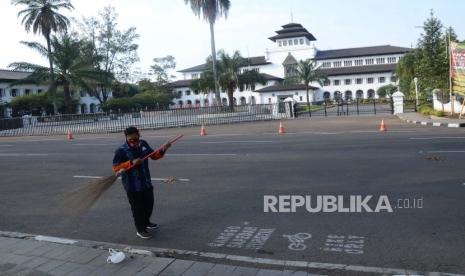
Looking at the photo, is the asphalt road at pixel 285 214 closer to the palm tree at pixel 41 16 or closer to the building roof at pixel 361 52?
the palm tree at pixel 41 16

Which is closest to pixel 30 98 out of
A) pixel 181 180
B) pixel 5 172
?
pixel 5 172

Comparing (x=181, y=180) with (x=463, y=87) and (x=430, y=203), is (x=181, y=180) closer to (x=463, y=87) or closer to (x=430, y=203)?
(x=430, y=203)

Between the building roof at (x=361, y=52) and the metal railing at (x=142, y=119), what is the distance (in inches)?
2132

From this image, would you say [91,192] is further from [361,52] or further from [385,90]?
[361,52]

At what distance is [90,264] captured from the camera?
4.77m

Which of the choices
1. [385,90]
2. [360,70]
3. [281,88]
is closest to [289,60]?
[281,88]

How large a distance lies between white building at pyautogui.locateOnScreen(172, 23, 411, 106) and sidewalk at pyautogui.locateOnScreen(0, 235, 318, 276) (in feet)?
234

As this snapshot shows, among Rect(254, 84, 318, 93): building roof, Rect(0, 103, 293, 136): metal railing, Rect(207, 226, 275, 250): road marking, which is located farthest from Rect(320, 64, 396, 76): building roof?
Rect(207, 226, 275, 250): road marking

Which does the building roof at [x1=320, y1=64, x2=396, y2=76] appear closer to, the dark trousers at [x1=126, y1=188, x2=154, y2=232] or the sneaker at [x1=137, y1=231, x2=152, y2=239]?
the dark trousers at [x1=126, y1=188, x2=154, y2=232]

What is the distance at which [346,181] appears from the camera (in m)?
8.40

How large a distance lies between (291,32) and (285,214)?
83700mm

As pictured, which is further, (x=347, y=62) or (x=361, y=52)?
(x=347, y=62)

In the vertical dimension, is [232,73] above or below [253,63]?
below

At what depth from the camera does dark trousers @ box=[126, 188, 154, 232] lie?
5.72 m
